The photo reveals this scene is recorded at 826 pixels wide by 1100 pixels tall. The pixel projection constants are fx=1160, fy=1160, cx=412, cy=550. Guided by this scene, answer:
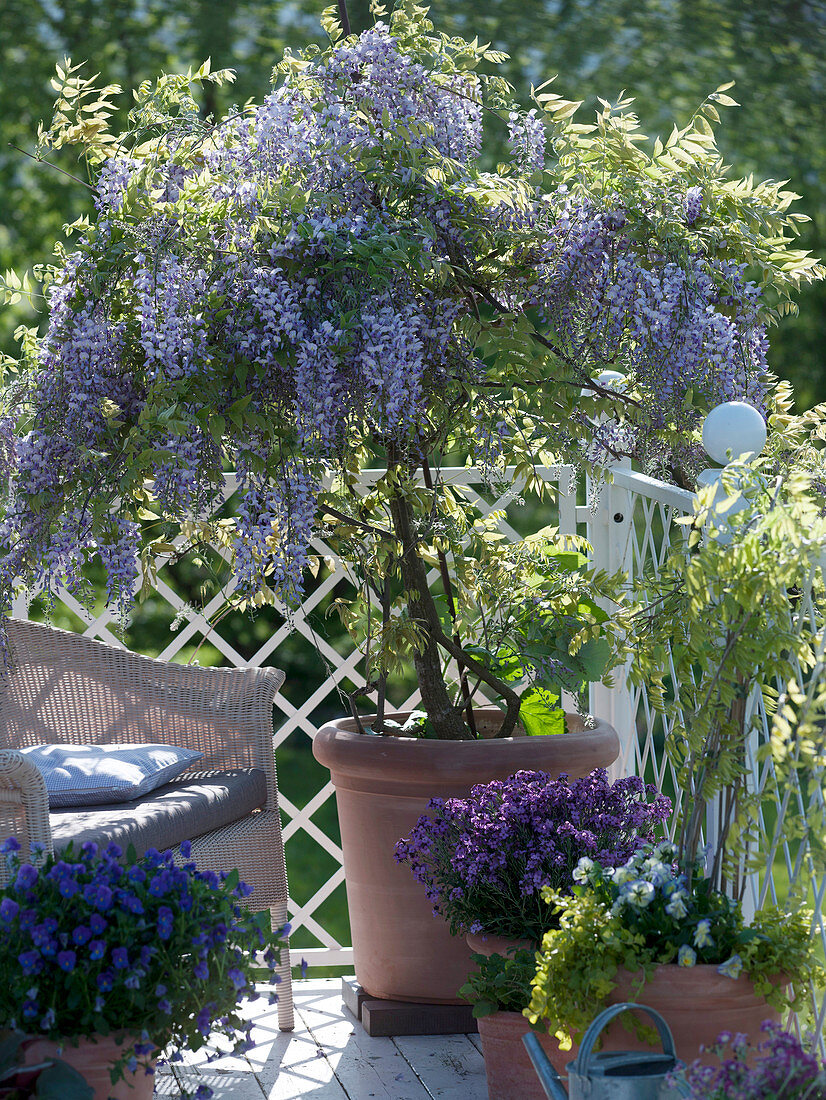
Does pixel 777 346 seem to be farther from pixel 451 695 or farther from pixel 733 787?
pixel 733 787

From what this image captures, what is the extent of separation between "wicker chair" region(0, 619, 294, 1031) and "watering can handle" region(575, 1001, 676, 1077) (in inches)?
45.0

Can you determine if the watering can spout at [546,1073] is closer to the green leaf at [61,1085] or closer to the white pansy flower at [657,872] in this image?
the white pansy flower at [657,872]

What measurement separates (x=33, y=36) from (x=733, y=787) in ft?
22.4

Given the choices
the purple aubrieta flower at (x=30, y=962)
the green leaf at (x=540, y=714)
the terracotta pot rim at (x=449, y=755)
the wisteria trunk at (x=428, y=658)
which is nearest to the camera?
the purple aubrieta flower at (x=30, y=962)

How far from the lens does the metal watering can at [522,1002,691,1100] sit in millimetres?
1394

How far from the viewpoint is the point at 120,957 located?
1.38 metres

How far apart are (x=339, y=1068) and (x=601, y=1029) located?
1.02 m

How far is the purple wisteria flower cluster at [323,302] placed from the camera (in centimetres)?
187

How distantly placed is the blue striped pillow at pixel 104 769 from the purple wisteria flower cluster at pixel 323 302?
453 millimetres

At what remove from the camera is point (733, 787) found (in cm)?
163

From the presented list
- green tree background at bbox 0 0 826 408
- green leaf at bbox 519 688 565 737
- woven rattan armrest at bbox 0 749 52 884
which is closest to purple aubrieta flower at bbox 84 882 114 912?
woven rattan armrest at bbox 0 749 52 884

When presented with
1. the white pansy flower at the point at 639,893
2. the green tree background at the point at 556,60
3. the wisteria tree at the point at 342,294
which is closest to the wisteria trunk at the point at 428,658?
the wisteria tree at the point at 342,294

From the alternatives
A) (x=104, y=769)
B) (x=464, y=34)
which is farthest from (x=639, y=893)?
(x=464, y=34)

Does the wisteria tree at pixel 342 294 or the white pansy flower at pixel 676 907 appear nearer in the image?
the white pansy flower at pixel 676 907
